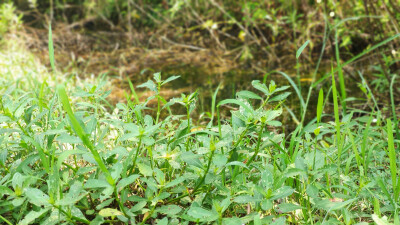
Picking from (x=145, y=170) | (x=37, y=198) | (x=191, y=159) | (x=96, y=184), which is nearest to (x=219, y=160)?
(x=191, y=159)

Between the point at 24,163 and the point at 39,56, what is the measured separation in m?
3.30

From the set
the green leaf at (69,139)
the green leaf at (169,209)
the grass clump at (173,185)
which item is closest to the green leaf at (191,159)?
the grass clump at (173,185)

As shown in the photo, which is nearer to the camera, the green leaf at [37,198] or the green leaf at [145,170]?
the green leaf at [37,198]

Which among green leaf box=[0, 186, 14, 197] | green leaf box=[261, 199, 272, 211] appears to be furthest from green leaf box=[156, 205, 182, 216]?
green leaf box=[0, 186, 14, 197]

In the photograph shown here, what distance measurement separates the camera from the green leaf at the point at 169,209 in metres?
1.05

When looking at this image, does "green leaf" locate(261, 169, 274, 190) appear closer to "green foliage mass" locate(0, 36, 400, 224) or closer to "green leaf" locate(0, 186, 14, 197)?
"green foliage mass" locate(0, 36, 400, 224)

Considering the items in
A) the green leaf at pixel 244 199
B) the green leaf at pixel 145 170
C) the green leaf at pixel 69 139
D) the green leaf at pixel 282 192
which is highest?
the green leaf at pixel 69 139

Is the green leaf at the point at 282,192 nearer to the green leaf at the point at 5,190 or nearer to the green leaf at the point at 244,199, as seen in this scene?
the green leaf at the point at 244,199

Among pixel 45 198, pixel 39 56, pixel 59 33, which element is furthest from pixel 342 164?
pixel 59 33

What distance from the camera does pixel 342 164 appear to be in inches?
57.2

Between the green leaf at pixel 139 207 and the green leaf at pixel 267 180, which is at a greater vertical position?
the green leaf at pixel 267 180

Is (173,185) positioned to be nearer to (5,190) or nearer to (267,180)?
(267,180)

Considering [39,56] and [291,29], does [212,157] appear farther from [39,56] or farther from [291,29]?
[39,56]

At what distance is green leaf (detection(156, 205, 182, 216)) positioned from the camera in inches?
41.3
